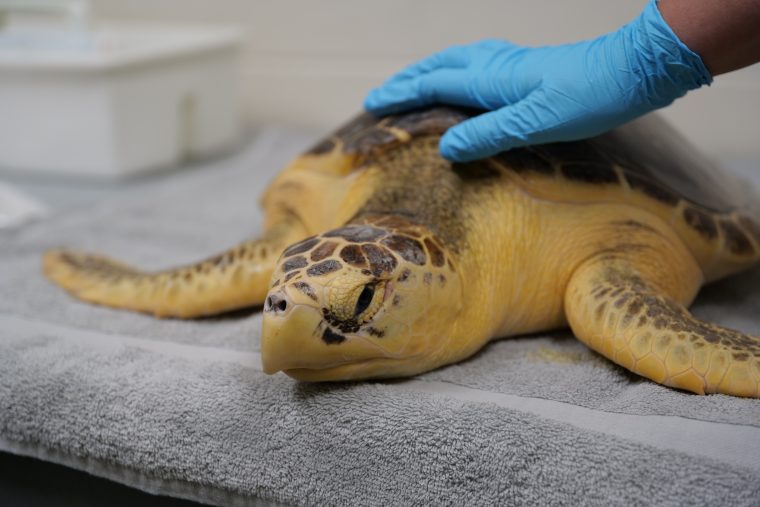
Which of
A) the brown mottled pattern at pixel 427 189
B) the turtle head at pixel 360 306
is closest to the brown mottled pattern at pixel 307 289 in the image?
the turtle head at pixel 360 306

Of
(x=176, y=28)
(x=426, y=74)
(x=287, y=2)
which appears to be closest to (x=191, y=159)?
(x=176, y=28)

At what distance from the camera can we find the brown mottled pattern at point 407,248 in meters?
0.99

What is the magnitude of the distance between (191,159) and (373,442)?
5.84ft

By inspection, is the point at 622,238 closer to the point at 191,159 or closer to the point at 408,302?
the point at 408,302

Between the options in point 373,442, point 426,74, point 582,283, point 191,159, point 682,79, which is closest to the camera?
point 373,442

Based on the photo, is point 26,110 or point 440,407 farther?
point 26,110

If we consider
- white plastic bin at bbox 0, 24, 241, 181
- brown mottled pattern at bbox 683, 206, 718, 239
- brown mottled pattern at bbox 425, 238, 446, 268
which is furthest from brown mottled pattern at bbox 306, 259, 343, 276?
white plastic bin at bbox 0, 24, 241, 181

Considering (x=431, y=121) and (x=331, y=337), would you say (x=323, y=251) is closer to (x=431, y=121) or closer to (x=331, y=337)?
(x=331, y=337)

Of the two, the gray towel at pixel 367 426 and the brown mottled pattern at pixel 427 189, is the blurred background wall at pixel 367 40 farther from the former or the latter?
the gray towel at pixel 367 426

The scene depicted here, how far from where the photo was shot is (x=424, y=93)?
1334mm

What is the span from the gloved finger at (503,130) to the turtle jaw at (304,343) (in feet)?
1.22

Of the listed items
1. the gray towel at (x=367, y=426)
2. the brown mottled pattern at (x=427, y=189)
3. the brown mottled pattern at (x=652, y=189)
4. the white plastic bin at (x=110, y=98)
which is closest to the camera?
the gray towel at (x=367, y=426)

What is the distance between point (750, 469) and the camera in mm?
806

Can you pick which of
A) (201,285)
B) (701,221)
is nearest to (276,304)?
(201,285)
